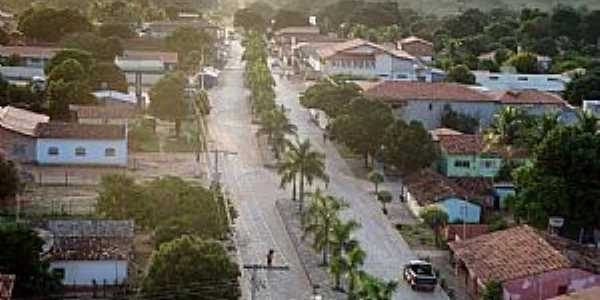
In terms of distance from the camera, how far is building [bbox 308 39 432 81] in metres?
60.3

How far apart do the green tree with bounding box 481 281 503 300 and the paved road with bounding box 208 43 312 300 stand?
4251mm

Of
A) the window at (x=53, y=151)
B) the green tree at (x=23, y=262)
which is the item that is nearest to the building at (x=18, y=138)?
the window at (x=53, y=151)

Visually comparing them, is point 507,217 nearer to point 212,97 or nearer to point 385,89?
point 385,89

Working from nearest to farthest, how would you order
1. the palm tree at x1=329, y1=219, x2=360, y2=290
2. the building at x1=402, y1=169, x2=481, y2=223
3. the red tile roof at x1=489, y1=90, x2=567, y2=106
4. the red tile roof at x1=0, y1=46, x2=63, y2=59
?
the palm tree at x1=329, y1=219, x2=360, y2=290
the building at x1=402, y1=169, x2=481, y2=223
the red tile roof at x1=489, y1=90, x2=567, y2=106
the red tile roof at x1=0, y1=46, x2=63, y2=59

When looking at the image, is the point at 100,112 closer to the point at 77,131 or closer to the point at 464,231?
the point at 77,131

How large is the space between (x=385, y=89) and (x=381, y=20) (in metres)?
41.1

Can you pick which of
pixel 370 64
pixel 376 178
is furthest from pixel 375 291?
pixel 370 64

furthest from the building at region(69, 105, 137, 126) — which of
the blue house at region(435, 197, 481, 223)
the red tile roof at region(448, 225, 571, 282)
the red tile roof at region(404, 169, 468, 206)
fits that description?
the red tile roof at region(448, 225, 571, 282)

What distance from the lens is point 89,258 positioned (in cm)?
2452

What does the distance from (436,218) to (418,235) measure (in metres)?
0.77

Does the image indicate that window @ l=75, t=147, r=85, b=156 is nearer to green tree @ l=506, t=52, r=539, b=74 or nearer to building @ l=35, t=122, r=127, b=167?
building @ l=35, t=122, r=127, b=167

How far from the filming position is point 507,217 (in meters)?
33.9

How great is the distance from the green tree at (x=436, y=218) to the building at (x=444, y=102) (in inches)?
609

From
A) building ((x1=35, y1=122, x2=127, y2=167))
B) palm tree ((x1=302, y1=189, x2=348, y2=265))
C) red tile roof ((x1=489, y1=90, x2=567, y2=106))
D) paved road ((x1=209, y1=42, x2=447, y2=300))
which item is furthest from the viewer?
red tile roof ((x1=489, y1=90, x2=567, y2=106))
